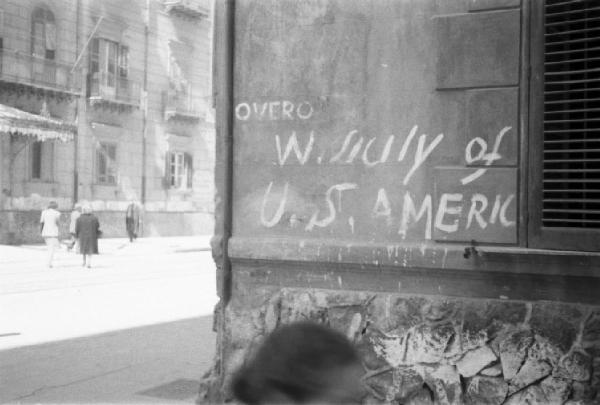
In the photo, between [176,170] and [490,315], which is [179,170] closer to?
[176,170]

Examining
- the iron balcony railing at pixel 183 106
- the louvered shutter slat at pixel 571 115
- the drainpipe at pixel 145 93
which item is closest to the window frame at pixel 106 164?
the drainpipe at pixel 145 93

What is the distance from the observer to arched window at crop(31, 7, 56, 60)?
977 inches

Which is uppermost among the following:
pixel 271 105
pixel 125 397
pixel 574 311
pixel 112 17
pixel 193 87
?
pixel 112 17

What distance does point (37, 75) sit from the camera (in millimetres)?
24734

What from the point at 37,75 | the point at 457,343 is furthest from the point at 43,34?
the point at 457,343

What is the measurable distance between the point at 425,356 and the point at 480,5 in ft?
7.37

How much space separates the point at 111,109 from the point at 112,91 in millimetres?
691

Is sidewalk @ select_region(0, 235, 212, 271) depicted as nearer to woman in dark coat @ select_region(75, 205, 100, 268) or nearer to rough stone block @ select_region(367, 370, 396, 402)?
woman in dark coat @ select_region(75, 205, 100, 268)

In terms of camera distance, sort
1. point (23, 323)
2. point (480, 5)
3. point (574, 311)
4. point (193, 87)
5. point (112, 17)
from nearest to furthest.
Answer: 1. point (574, 311)
2. point (480, 5)
3. point (23, 323)
4. point (112, 17)
5. point (193, 87)

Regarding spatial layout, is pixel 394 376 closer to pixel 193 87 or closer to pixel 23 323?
pixel 23 323

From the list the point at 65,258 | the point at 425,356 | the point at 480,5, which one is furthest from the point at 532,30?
the point at 65,258

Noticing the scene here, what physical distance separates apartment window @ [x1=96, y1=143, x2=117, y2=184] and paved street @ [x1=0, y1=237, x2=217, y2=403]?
1036 centimetres

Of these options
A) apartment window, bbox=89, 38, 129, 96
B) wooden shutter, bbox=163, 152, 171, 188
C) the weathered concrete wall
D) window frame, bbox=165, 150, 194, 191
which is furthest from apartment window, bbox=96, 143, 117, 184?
the weathered concrete wall

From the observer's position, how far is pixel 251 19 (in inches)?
209
